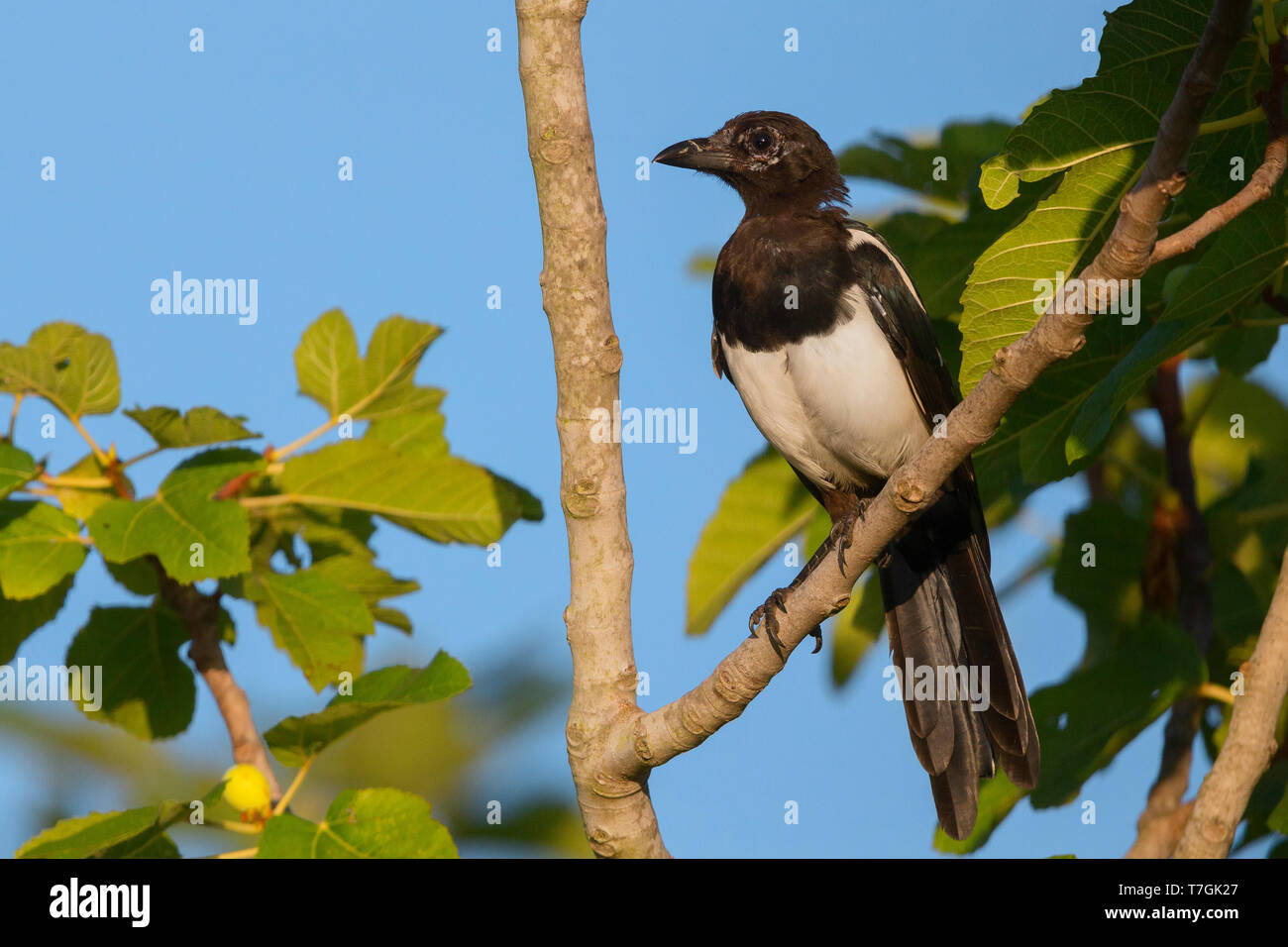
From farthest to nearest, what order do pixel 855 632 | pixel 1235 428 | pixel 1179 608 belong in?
pixel 1235 428 < pixel 855 632 < pixel 1179 608

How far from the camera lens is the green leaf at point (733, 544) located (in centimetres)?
406

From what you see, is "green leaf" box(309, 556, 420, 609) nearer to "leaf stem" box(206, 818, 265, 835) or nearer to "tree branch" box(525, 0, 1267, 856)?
"leaf stem" box(206, 818, 265, 835)

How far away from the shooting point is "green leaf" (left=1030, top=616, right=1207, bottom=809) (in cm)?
338

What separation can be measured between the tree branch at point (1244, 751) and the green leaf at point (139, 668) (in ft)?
8.53

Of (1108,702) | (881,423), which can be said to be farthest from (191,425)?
(1108,702)

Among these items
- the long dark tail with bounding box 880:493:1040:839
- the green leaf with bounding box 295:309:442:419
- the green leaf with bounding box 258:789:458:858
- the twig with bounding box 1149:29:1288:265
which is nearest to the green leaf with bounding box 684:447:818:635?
the long dark tail with bounding box 880:493:1040:839

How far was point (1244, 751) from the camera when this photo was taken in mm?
2758

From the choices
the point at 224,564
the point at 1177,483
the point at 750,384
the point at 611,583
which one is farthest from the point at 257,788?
the point at 1177,483

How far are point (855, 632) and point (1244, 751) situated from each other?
164 centimetres

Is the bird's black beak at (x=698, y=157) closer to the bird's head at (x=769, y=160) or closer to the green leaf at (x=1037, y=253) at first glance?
the bird's head at (x=769, y=160)

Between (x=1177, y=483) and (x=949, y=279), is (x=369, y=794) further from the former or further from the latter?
(x=1177, y=483)

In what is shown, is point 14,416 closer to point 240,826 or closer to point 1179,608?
point 240,826
